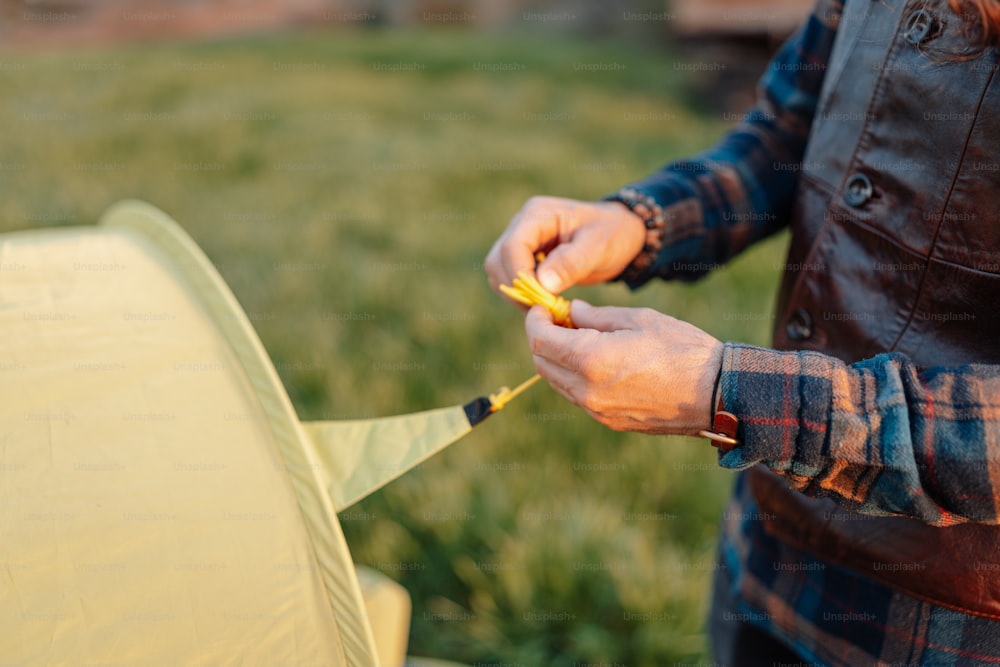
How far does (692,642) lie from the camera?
70.8 inches

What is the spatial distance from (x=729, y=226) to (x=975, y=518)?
594 mm

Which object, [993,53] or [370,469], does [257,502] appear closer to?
[370,469]

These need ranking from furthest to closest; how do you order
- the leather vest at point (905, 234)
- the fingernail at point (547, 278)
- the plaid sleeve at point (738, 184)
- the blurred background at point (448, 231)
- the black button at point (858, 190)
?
the blurred background at point (448, 231) → the plaid sleeve at point (738, 184) → the fingernail at point (547, 278) → the black button at point (858, 190) → the leather vest at point (905, 234)

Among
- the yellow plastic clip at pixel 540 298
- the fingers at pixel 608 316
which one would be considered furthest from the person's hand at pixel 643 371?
the yellow plastic clip at pixel 540 298

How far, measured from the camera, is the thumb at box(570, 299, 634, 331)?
88cm

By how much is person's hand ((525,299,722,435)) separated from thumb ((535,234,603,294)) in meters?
0.16

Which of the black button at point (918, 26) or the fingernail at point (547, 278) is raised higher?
the black button at point (918, 26)

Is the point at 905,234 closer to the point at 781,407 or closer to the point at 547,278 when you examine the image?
the point at 781,407

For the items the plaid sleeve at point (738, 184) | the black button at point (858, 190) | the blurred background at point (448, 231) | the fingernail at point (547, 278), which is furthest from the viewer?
the blurred background at point (448, 231)

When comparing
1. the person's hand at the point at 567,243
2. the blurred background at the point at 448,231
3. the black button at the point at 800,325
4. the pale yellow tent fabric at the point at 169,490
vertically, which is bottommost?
the blurred background at the point at 448,231

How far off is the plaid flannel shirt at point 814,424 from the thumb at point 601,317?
5.0 inches

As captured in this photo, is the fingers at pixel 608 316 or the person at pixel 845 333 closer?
the person at pixel 845 333

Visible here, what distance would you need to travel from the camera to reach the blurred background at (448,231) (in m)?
1.90

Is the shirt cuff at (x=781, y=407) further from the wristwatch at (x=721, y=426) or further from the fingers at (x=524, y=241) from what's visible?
the fingers at (x=524, y=241)
